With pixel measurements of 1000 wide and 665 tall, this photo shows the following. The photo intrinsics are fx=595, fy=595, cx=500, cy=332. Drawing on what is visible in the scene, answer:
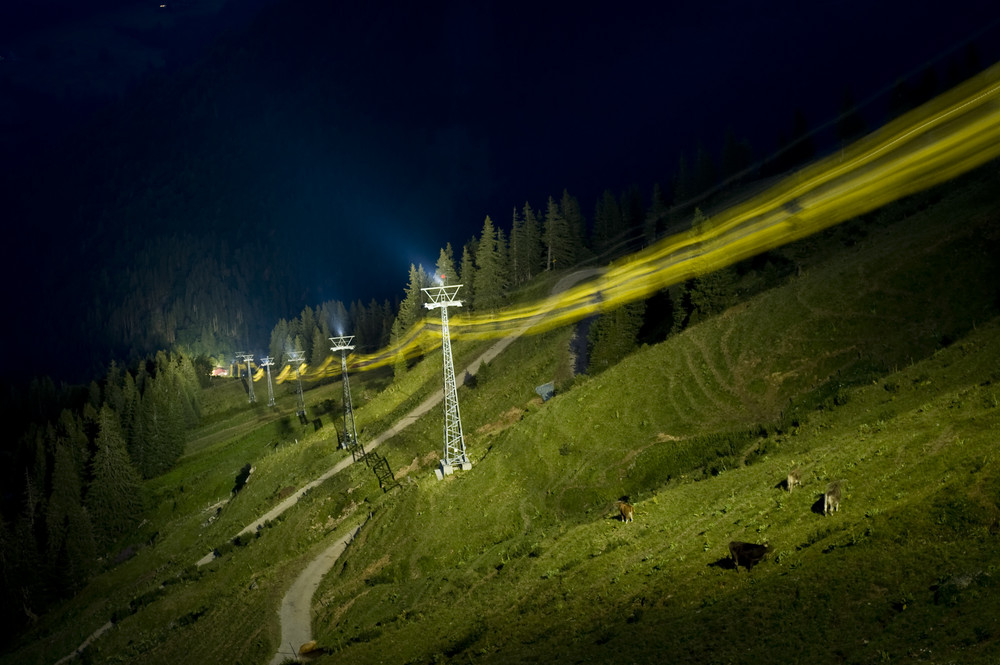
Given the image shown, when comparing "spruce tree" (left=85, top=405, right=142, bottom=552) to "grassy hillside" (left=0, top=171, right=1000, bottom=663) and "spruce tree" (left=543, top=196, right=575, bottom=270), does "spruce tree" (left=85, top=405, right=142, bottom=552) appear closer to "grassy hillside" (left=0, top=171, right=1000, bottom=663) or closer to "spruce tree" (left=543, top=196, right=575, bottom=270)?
"grassy hillside" (left=0, top=171, right=1000, bottom=663)

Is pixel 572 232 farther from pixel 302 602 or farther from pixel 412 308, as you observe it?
pixel 302 602

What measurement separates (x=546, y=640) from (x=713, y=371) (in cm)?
2355

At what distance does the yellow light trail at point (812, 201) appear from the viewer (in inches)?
1944

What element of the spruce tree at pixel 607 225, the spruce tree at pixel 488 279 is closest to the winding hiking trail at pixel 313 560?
the spruce tree at pixel 607 225

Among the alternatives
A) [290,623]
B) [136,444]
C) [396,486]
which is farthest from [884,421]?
[136,444]

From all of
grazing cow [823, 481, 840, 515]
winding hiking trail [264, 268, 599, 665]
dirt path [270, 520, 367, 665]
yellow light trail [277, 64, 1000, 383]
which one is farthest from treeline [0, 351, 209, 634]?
grazing cow [823, 481, 840, 515]

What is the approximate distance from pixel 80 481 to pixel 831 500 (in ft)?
328

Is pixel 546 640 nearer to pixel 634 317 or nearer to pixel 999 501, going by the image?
pixel 999 501

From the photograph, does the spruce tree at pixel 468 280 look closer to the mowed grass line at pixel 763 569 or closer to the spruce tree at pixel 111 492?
the spruce tree at pixel 111 492

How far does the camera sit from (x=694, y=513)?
76.6 feet

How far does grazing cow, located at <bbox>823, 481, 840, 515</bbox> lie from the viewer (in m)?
18.1

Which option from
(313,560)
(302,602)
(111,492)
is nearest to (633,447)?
(302,602)

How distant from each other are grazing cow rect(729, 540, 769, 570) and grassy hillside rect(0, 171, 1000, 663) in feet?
1.21

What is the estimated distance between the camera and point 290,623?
3112 cm
